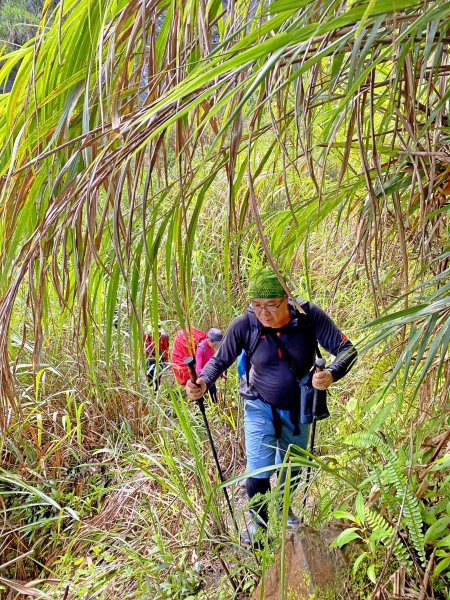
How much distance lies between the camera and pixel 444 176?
1.20 metres

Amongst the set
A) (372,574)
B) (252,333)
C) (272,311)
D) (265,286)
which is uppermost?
(265,286)

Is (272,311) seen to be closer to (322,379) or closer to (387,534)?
(322,379)

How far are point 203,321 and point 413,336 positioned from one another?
3.41m

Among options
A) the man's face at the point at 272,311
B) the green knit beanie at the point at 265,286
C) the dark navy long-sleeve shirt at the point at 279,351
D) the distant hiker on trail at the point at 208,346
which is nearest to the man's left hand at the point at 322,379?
the dark navy long-sleeve shirt at the point at 279,351

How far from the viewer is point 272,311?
7.90ft

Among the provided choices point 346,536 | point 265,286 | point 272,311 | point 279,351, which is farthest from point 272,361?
point 346,536

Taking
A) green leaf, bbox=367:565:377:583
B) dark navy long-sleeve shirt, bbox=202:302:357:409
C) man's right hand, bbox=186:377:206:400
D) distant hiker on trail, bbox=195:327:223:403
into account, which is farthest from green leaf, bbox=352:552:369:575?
distant hiker on trail, bbox=195:327:223:403

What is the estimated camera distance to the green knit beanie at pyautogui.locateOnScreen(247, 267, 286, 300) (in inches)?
90.1

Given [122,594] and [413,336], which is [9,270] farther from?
[122,594]

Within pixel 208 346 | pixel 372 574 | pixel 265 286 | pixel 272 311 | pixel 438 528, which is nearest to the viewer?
pixel 438 528

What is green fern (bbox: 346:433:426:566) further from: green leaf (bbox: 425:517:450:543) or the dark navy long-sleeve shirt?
the dark navy long-sleeve shirt

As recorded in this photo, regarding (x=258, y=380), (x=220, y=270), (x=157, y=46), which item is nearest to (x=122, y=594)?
(x=258, y=380)

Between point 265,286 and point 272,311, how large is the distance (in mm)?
163

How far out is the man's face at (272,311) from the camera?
2.36m
